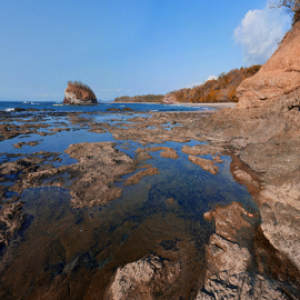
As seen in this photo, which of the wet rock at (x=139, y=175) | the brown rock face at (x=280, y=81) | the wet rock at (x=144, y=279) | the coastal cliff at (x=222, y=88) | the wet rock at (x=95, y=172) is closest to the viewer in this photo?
the wet rock at (x=144, y=279)

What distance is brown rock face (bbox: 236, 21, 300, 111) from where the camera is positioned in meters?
10.2

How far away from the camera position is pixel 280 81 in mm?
10914

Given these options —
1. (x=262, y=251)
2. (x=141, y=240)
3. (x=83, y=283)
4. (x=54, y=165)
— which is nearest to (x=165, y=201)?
(x=141, y=240)

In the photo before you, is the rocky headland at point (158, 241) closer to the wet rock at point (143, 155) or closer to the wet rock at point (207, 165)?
the wet rock at point (207, 165)

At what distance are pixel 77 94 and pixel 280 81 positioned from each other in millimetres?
101472

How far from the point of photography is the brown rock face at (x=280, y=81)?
1021 centimetres

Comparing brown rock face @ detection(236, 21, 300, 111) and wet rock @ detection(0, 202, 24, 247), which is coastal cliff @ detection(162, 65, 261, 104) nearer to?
brown rock face @ detection(236, 21, 300, 111)

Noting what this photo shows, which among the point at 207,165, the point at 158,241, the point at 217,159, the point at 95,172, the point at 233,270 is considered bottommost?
the point at 217,159

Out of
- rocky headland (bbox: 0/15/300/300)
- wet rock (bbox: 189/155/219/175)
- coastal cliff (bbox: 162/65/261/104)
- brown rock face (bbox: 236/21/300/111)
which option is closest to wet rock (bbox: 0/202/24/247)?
rocky headland (bbox: 0/15/300/300)

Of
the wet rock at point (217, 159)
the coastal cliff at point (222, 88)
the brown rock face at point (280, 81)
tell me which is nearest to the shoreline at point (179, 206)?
the wet rock at point (217, 159)

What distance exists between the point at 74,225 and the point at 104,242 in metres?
1.09

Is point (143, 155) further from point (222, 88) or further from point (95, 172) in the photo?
point (222, 88)

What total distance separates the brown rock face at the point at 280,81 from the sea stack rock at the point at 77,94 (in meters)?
98.1

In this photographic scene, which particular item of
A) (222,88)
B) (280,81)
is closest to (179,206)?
(280,81)
